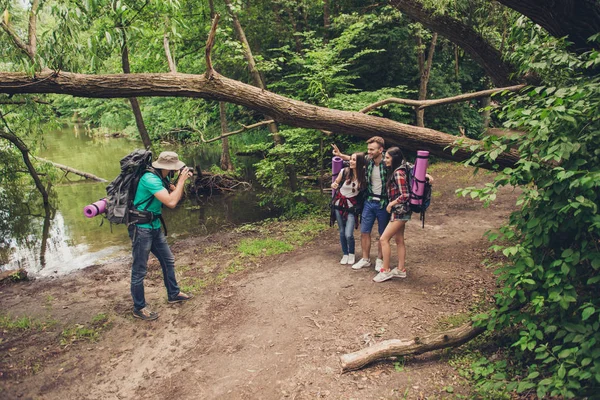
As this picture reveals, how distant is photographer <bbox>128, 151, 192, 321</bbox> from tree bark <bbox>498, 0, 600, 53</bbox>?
4.32 m

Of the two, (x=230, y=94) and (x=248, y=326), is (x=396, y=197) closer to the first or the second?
(x=248, y=326)

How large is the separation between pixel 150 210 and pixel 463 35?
20.2ft

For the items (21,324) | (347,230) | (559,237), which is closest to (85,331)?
(21,324)

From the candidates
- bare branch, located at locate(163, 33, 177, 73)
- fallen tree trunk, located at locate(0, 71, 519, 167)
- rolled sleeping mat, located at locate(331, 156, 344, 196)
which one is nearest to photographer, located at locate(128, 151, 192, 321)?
fallen tree trunk, located at locate(0, 71, 519, 167)

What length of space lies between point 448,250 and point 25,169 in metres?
13.1

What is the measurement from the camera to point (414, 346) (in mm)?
3936

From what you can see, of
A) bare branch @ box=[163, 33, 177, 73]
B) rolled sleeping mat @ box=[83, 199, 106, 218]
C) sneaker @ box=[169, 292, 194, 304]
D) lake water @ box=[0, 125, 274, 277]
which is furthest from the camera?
lake water @ box=[0, 125, 274, 277]

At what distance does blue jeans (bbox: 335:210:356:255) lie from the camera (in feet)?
20.2

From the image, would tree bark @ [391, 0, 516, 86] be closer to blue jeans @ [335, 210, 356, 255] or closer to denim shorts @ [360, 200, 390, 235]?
denim shorts @ [360, 200, 390, 235]

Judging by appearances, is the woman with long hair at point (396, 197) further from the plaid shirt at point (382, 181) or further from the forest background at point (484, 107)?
the forest background at point (484, 107)

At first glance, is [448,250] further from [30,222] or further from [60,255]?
[30,222]

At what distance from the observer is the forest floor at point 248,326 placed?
12.9 ft

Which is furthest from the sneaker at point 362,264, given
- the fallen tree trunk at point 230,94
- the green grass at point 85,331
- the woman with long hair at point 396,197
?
the green grass at point 85,331

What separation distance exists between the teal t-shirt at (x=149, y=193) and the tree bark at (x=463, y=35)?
5.32 m
